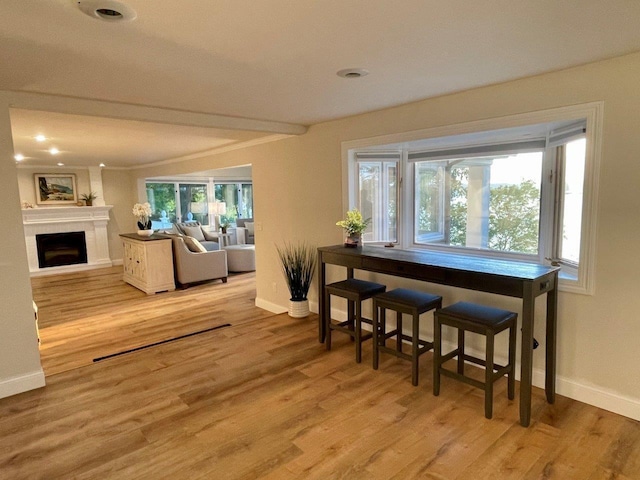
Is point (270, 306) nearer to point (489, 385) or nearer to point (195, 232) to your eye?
point (489, 385)

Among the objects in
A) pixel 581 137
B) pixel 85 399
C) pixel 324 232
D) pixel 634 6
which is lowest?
pixel 85 399

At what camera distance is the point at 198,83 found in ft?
8.59

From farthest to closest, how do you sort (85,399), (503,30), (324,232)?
(324,232)
(85,399)
(503,30)

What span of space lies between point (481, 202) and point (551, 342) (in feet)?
4.97

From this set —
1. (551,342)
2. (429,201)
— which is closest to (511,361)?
(551,342)

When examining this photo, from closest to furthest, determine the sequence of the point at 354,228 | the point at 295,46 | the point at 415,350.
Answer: the point at 295,46
the point at 415,350
the point at 354,228

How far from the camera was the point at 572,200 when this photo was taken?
9.55 feet

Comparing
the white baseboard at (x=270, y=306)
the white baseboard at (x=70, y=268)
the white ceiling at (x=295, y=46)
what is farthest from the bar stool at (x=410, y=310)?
the white baseboard at (x=70, y=268)

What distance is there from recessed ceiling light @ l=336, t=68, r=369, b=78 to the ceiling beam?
158 centimetres

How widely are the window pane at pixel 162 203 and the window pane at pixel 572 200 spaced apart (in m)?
8.82

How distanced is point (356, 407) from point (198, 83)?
2482mm

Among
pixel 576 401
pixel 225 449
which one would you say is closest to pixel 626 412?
pixel 576 401

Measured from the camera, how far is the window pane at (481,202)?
10.9ft

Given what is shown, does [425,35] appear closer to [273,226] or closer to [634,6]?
[634,6]
